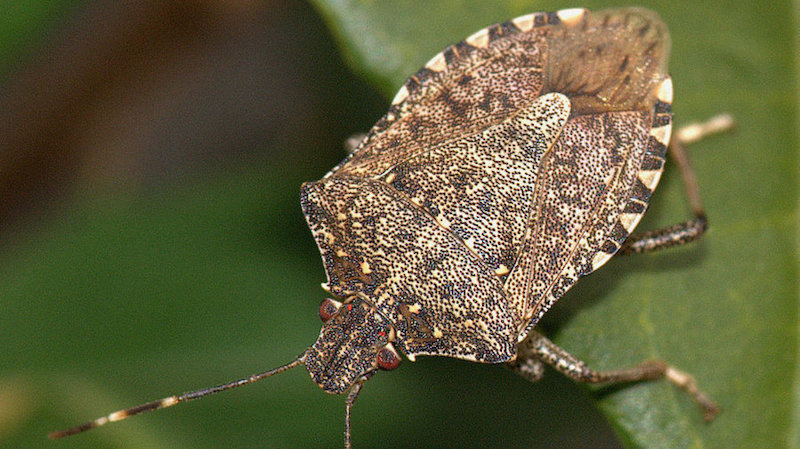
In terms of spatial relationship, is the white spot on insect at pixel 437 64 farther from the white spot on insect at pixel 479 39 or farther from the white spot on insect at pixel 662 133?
the white spot on insect at pixel 662 133

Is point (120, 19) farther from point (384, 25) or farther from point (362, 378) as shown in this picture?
point (362, 378)

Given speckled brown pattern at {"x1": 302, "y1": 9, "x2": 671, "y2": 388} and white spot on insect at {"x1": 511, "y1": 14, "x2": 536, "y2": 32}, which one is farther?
white spot on insect at {"x1": 511, "y1": 14, "x2": 536, "y2": 32}

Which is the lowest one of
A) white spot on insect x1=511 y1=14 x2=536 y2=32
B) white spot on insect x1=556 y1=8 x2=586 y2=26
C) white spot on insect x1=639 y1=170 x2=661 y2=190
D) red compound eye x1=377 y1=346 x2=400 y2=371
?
white spot on insect x1=639 y1=170 x2=661 y2=190

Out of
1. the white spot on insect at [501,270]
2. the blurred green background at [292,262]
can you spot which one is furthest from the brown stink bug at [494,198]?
the blurred green background at [292,262]

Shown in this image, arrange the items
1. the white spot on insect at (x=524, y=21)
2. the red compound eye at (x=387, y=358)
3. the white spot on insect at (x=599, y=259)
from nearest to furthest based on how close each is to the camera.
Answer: the red compound eye at (x=387, y=358)
the white spot on insect at (x=599, y=259)
the white spot on insect at (x=524, y=21)

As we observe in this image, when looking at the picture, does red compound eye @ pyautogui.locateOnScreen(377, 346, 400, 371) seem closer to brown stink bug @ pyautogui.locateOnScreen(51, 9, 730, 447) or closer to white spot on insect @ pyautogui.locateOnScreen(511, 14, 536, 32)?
brown stink bug @ pyautogui.locateOnScreen(51, 9, 730, 447)

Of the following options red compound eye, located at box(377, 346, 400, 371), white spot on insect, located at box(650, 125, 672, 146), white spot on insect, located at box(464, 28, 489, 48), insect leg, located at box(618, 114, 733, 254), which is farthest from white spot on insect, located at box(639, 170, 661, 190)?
red compound eye, located at box(377, 346, 400, 371)

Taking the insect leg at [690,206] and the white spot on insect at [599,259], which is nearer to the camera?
the white spot on insect at [599,259]

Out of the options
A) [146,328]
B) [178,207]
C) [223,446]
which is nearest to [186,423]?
[223,446]
